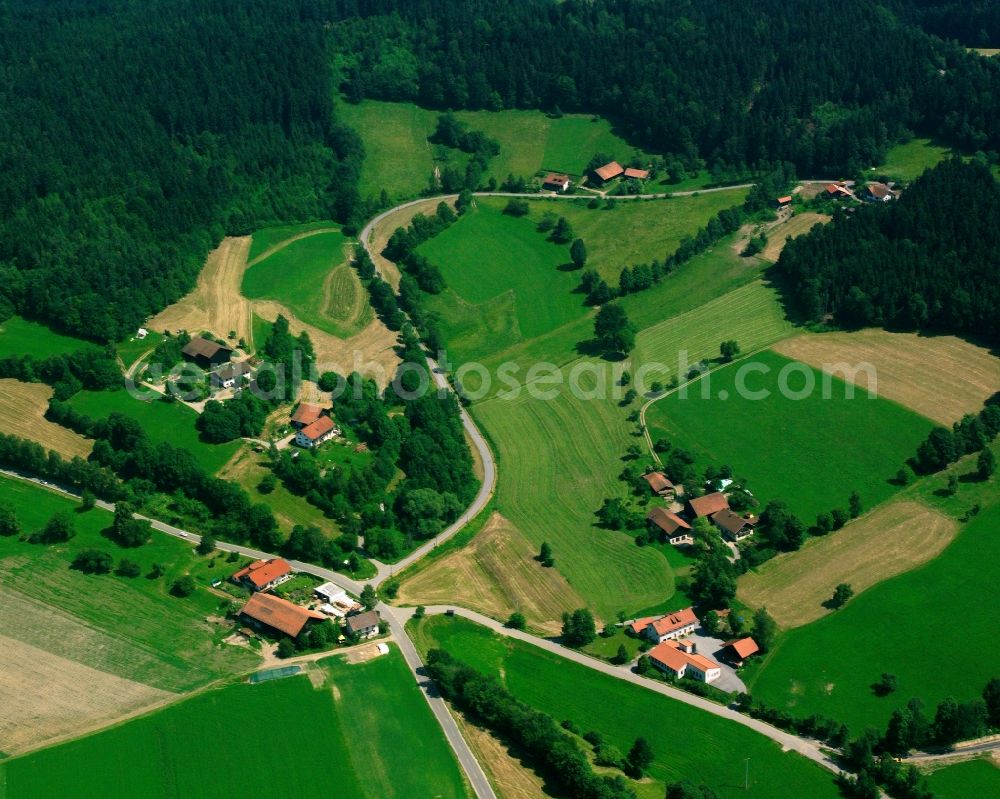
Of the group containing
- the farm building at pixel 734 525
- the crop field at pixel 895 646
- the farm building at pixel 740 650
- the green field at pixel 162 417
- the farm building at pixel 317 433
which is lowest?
the crop field at pixel 895 646

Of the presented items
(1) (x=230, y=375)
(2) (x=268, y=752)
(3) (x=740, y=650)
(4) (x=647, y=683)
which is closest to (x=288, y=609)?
(2) (x=268, y=752)

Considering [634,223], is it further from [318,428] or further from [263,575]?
[263,575]

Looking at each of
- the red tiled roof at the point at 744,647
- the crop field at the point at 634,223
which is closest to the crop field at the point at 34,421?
the red tiled roof at the point at 744,647

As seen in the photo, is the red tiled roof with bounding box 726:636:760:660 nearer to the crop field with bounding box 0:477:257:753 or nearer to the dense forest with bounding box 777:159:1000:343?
the crop field with bounding box 0:477:257:753

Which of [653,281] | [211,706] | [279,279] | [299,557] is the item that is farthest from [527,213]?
[211,706]

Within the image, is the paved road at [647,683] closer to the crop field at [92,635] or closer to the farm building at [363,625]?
the farm building at [363,625]

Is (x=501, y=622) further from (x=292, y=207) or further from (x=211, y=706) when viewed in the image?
(x=292, y=207)
